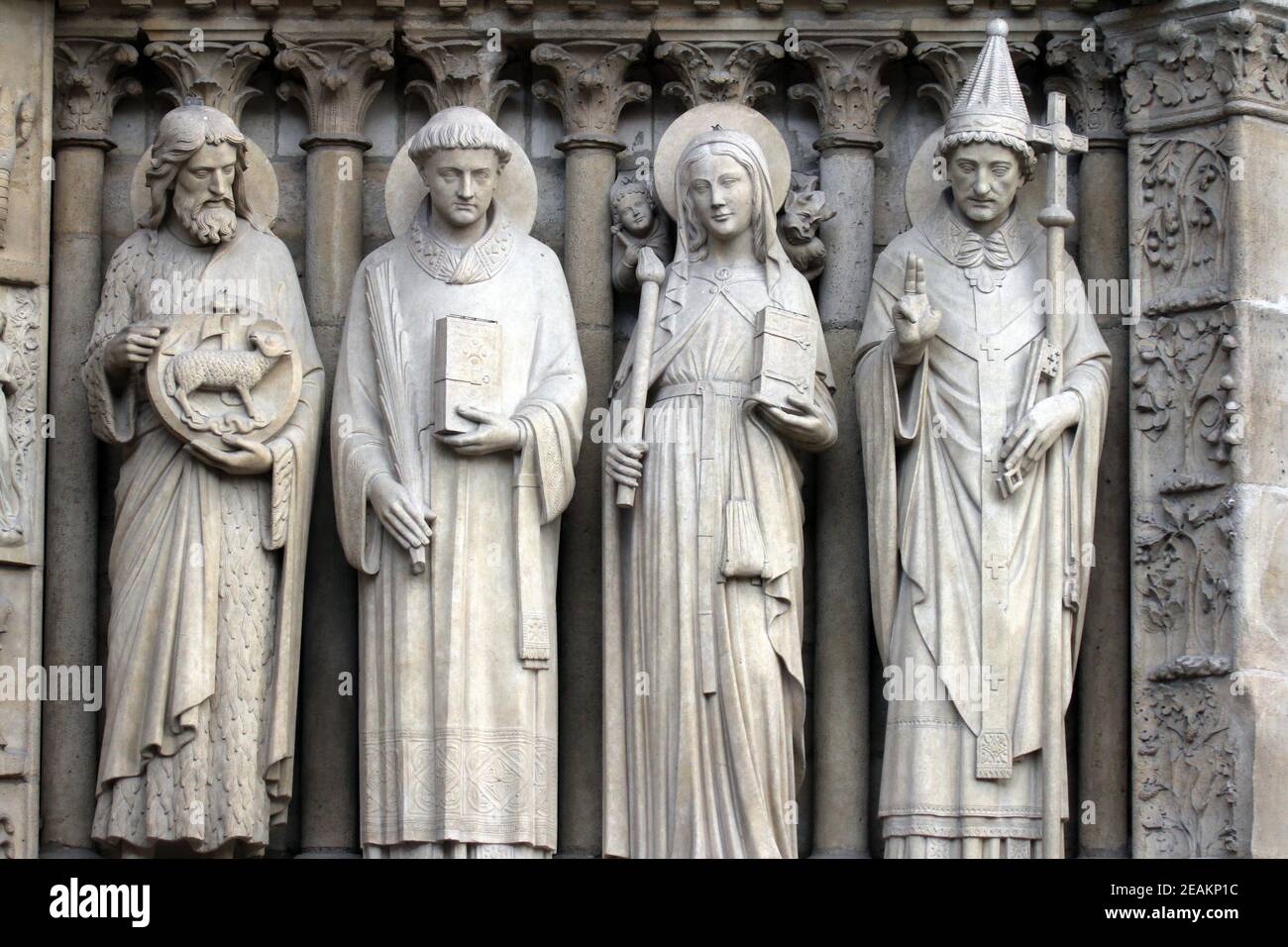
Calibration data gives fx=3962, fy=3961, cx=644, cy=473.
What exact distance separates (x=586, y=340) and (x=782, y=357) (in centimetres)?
110

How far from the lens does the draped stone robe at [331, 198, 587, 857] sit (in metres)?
16.8

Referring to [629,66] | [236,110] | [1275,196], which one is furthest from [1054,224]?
[236,110]

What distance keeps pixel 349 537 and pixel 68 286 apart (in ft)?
6.32

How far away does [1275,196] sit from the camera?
17.5m

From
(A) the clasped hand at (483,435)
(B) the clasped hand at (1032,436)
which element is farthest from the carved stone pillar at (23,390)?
(B) the clasped hand at (1032,436)

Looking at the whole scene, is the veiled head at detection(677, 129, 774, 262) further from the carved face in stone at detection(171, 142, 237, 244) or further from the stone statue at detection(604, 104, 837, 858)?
the carved face in stone at detection(171, 142, 237, 244)

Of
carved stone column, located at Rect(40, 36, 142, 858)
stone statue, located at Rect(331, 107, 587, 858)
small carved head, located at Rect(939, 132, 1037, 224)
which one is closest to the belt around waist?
stone statue, located at Rect(331, 107, 587, 858)

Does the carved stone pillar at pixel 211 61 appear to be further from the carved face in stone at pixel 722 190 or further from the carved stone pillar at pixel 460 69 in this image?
the carved face in stone at pixel 722 190

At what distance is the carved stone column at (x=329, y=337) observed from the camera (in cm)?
1750

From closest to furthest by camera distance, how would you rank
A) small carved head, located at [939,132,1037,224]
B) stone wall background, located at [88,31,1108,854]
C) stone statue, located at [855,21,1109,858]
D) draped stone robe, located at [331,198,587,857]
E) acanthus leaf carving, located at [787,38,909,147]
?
draped stone robe, located at [331,198,587,857] < stone statue, located at [855,21,1109,858] < small carved head, located at [939,132,1037,224] < acanthus leaf carving, located at [787,38,909,147] < stone wall background, located at [88,31,1108,854]

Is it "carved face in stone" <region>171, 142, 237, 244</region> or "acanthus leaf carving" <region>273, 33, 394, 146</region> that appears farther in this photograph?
"acanthus leaf carving" <region>273, 33, 394, 146</region>

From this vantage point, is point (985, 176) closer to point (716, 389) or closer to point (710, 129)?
point (710, 129)

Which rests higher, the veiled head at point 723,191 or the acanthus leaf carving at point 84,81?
the acanthus leaf carving at point 84,81

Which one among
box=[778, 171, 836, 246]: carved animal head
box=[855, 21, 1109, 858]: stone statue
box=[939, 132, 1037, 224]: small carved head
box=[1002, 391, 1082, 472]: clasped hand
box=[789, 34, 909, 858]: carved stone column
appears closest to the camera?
box=[855, 21, 1109, 858]: stone statue
